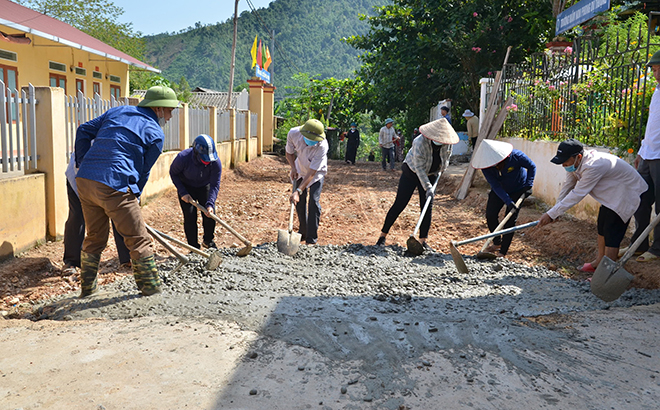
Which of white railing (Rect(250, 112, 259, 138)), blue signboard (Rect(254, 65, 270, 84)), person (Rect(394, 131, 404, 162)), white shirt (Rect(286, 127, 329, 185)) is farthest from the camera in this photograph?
blue signboard (Rect(254, 65, 270, 84))

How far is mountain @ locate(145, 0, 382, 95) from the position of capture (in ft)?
246

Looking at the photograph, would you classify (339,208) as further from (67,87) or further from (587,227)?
(67,87)

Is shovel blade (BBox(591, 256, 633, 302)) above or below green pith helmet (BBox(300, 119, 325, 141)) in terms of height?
below

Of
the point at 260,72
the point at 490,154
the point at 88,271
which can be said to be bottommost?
the point at 88,271

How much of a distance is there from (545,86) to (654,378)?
22.8 feet

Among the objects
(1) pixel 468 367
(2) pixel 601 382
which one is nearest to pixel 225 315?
(1) pixel 468 367

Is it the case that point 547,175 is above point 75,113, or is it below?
below

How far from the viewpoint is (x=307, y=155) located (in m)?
6.36

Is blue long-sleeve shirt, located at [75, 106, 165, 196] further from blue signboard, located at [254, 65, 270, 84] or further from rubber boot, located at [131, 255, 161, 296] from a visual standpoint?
blue signboard, located at [254, 65, 270, 84]

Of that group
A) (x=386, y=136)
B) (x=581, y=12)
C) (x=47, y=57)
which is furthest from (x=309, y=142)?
(x=47, y=57)

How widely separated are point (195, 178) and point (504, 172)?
3.32 m

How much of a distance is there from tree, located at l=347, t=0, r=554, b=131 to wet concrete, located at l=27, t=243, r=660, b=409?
1205 centimetres

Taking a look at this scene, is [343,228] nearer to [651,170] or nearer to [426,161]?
[426,161]

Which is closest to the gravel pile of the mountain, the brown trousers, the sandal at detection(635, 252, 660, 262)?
the brown trousers
